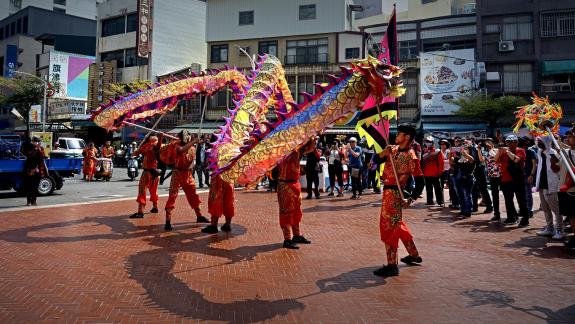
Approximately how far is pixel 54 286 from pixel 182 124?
32.2 m

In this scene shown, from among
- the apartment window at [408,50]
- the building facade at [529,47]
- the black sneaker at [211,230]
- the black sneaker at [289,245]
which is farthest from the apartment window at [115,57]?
the black sneaker at [289,245]

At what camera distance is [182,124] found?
119 feet

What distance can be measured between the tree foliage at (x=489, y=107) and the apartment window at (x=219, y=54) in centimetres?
1987

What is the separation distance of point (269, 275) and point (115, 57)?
42.3 m

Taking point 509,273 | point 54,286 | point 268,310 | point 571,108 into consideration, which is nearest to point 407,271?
point 509,273

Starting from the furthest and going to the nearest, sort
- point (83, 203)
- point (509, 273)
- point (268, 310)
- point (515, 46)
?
point (515, 46) → point (83, 203) → point (509, 273) → point (268, 310)

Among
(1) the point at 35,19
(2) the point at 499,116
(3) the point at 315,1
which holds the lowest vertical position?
(2) the point at 499,116

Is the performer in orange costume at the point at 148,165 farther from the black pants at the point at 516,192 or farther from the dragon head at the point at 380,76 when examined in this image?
the black pants at the point at 516,192

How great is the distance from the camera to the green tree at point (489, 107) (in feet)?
81.5

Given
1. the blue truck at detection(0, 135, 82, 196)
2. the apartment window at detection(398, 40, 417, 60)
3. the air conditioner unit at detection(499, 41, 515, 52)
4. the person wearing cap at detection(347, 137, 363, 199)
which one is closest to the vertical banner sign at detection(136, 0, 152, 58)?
the apartment window at detection(398, 40, 417, 60)

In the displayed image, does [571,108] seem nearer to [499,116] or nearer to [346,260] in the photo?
[499,116]

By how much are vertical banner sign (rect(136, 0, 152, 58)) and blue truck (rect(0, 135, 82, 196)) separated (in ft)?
79.0

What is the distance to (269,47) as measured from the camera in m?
35.7

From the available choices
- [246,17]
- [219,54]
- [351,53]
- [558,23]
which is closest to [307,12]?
[351,53]
